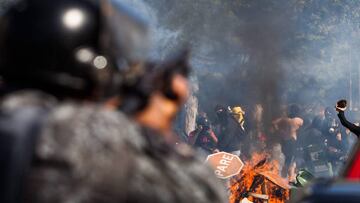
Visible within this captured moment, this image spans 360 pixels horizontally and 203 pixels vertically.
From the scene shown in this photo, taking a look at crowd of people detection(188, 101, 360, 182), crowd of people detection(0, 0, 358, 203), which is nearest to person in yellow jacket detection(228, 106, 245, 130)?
crowd of people detection(188, 101, 360, 182)

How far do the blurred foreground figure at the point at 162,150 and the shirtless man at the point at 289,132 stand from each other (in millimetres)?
14971

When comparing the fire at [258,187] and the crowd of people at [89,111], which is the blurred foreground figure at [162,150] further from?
the fire at [258,187]

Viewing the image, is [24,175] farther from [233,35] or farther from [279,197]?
[233,35]

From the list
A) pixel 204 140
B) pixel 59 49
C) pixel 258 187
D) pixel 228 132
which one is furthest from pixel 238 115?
pixel 59 49

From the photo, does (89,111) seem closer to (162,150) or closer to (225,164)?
(162,150)

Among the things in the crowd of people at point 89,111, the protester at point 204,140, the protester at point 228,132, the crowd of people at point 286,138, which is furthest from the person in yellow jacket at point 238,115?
the crowd of people at point 89,111

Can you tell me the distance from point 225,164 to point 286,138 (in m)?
7.07

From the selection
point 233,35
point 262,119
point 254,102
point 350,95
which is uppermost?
point 233,35

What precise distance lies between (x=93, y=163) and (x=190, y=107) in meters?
19.0

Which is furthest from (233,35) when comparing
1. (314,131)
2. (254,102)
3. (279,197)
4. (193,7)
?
(279,197)

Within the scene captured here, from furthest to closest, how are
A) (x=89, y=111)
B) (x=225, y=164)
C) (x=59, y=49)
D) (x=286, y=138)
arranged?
1. (x=286, y=138)
2. (x=225, y=164)
3. (x=59, y=49)
4. (x=89, y=111)

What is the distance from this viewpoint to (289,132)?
1809cm

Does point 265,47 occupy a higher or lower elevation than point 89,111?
higher

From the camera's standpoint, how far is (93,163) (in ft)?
5.08
